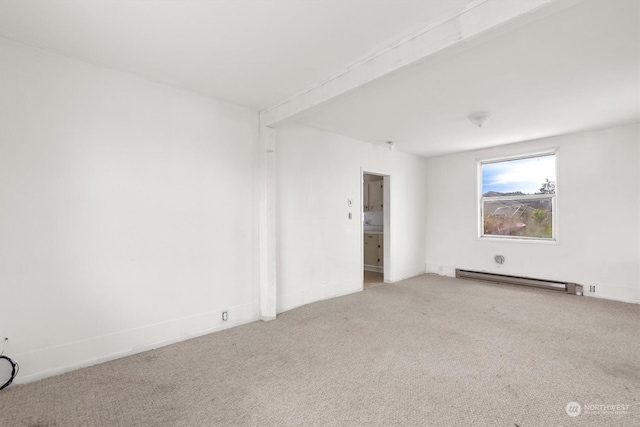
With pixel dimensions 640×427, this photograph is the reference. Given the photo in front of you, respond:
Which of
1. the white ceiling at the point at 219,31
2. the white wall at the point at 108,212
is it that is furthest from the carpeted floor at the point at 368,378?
the white ceiling at the point at 219,31

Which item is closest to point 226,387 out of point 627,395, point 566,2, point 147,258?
point 147,258

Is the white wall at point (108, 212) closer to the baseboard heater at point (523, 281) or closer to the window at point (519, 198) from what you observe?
the baseboard heater at point (523, 281)

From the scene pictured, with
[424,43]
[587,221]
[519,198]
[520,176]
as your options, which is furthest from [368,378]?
[520,176]

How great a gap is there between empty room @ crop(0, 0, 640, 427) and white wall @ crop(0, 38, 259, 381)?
16 mm

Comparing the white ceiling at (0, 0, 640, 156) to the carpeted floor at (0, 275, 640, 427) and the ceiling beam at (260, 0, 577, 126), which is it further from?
the carpeted floor at (0, 275, 640, 427)

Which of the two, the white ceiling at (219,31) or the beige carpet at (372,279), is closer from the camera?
the white ceiling at (219,31)

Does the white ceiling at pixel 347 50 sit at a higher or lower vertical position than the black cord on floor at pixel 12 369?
higher

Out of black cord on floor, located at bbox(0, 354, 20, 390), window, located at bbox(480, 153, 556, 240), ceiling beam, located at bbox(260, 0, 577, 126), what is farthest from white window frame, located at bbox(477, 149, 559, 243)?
black cord on floor, located at bbox(0, 354, 20, 390)

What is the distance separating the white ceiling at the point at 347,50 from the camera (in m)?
1.92

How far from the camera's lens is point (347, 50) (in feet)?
7.82

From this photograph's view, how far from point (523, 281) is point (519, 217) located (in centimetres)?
109

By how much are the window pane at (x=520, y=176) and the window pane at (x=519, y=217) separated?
16cm

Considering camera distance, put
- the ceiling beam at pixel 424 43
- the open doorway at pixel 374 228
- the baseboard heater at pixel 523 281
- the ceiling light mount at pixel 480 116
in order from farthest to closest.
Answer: the open doorway at pixel 374 228 < the baseboard heater at pixel 523 281 < the ceiling light mount at pixel 480 116 < the ceiling beam at pixel 424 43

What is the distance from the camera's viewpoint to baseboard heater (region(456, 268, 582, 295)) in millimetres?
4684
